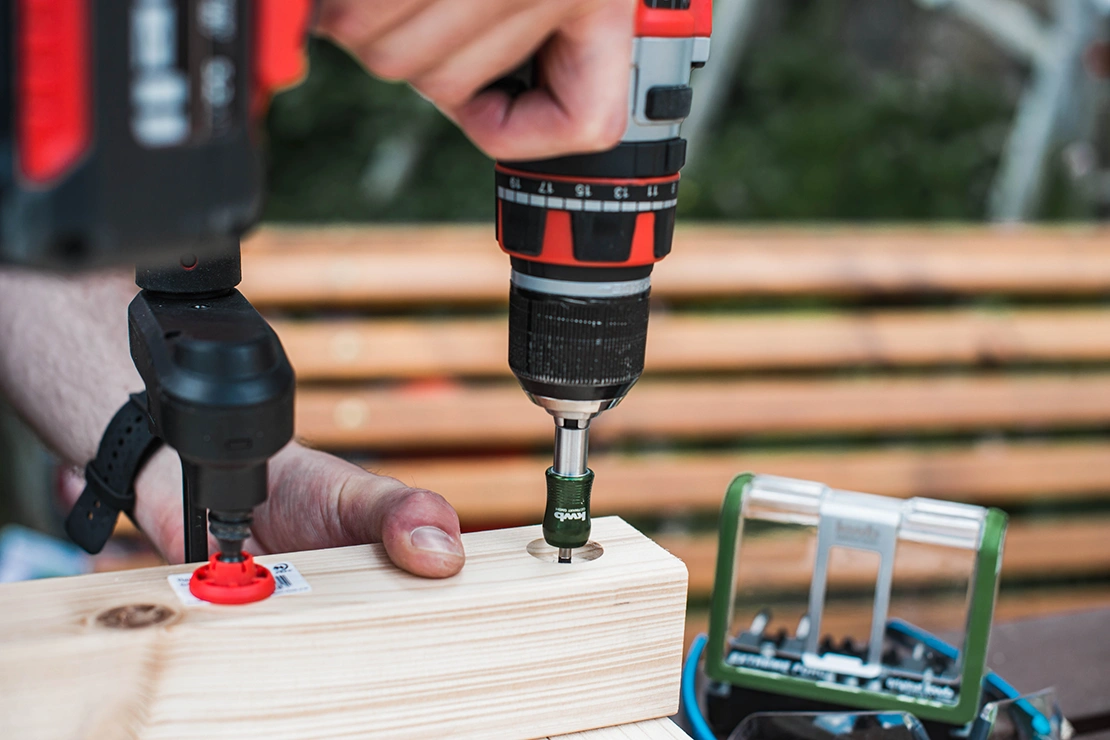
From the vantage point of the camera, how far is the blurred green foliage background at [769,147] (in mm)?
4414

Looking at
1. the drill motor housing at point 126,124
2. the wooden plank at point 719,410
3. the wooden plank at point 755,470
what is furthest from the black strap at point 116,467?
the wooden plank at point 755,470

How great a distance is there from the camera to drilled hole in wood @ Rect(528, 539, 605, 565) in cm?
95

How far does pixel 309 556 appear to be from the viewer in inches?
36.6

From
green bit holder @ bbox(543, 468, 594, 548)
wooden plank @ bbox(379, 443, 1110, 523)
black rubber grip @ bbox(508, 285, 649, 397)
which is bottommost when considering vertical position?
wooden plank @ bbox(379, 443, 1110, 523)

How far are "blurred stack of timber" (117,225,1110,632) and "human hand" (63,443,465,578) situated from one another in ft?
4.53

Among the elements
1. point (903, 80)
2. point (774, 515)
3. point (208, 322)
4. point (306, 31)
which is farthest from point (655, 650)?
point (903, 80)

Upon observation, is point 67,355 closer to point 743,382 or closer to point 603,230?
point 603,230

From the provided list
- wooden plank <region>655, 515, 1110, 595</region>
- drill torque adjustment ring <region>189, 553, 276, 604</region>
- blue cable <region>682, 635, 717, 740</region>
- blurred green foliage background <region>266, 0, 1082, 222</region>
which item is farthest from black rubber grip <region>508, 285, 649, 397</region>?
blurred green foliage background <region>266, 0, 1082, 222</region>

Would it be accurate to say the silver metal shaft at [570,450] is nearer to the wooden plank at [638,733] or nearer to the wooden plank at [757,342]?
the wooden plank at [638,733]

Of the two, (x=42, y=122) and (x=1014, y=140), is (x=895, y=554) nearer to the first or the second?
(x=42, y=122)

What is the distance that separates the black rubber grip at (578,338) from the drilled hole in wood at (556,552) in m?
0.17

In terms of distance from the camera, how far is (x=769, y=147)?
4633 mm

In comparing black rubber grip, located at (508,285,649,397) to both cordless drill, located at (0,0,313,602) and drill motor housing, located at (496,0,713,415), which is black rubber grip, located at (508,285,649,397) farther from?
cordless drill, located at (0,0,313,602)

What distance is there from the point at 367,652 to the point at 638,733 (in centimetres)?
26
